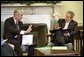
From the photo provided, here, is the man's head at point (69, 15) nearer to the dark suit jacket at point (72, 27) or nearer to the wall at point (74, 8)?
the dark suit jacket at point (72, 27)

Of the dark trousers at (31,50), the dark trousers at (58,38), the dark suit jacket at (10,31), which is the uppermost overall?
the dark suit jacket at (10,31)

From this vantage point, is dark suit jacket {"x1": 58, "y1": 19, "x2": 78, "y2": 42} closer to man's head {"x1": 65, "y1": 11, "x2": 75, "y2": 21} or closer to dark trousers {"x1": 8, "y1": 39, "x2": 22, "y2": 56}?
man's head {"x1": 65, "y1": 11, "x2": 75, "y2": 21}

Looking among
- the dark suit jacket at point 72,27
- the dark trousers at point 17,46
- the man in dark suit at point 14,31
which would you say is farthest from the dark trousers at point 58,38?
the dark trousers at point 17,46

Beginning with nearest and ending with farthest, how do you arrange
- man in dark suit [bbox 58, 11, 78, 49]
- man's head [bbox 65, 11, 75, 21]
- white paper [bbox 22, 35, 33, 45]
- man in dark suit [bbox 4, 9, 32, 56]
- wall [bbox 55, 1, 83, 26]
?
white paper [bbox 22, 35, 33, 45], man in dark suit [bbox 4, 9, 32, 56], man in dark suit [bbox 58, 11, 78, 49], man's head [bbox 65, 11, 75, 21], wall [bbox 55, 1, 83, 26]

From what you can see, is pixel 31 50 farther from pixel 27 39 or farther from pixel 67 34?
pixel 67 34

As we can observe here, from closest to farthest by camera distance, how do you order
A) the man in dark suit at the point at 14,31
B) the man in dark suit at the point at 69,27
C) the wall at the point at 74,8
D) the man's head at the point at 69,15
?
the man in dark suit at the point at 14,31 → the man in dark suit at the point at 69,27 → the man's head at the point at 69,15 → the wall at the point at 74,8

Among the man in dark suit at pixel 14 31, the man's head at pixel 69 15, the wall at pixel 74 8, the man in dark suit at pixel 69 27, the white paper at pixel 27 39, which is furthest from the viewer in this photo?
the wall at pixel 74 8

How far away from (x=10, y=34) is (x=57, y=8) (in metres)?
2.27

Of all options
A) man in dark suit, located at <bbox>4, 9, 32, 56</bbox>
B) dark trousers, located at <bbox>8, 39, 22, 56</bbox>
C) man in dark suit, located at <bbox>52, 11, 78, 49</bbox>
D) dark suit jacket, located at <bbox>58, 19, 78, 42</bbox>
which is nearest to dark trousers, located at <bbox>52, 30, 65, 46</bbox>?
man in dark suit, located at <bbox>52, 11, 78, 49</bbox>

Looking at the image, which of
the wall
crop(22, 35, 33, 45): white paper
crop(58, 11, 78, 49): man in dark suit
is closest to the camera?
crop(22, 35, 33, 45): white paper

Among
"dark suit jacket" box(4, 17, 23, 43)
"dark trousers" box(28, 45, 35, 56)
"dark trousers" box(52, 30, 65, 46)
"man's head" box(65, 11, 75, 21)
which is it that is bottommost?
"dark trousers" box(28, 45, 35, 56)

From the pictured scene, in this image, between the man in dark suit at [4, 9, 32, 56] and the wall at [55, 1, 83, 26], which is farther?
the wall at [55, 1, 83, 26]

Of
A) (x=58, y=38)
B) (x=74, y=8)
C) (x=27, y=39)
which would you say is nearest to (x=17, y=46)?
(x=27, y=39)

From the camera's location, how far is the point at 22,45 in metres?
4.79
